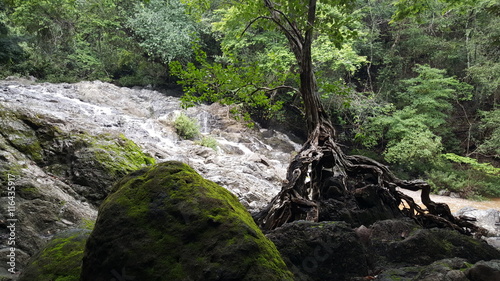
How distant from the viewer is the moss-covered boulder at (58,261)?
2.04 meters

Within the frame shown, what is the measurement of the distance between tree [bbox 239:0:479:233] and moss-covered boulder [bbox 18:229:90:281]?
2113mm

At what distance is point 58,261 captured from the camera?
2.18 m

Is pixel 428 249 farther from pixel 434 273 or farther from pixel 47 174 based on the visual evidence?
pixel 47 174

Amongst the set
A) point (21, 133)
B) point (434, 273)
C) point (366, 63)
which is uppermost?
point (366, 63)

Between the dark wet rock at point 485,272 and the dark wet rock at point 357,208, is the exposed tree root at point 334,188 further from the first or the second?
the dark wet rock at point 485,272

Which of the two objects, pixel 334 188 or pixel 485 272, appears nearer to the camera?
pixel 485 272

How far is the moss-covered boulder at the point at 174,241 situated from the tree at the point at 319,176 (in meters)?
1.92

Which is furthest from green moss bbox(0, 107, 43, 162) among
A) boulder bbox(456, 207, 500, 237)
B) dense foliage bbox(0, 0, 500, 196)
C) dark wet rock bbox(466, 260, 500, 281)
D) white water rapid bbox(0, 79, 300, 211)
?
boulder bbox(456, 207, 500, 237)

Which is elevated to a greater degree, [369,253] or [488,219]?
[369,253]

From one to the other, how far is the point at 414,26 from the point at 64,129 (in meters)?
21.0

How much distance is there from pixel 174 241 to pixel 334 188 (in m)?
3.02

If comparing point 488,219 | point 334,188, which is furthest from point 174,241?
point 488,219

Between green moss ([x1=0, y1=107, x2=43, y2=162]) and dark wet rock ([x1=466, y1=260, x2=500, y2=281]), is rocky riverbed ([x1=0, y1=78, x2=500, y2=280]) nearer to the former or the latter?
green moss ([x1=0, y1=107, x2=43, y2=162])

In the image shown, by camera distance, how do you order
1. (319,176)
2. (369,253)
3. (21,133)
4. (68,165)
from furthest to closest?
(68,165)
(21,133)
(319,176)
(369,253)
